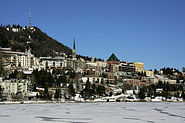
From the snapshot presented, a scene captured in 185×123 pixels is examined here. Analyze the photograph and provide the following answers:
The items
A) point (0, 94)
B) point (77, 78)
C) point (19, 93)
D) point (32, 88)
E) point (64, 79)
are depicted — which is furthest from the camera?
point (77, 78)

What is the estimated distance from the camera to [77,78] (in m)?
196

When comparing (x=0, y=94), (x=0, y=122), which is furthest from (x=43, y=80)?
(x=0, y=122)

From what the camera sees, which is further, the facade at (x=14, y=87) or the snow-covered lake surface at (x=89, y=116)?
the facade at (x=14, y=87)

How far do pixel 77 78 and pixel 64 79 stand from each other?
74.2ft

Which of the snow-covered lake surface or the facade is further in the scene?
the facade

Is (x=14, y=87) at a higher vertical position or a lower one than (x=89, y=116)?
higher

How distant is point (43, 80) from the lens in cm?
15962

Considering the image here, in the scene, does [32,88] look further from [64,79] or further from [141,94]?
[141,94]

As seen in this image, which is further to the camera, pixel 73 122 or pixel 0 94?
pixel 0 94

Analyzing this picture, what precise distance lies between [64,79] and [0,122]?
5124 inches

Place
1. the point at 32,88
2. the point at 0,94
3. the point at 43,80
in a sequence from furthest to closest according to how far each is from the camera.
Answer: the point at 43,80
the point at 32,88
the point at 0,94

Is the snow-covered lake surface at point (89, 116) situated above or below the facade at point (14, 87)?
below

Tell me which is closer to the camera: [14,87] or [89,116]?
[89,116]

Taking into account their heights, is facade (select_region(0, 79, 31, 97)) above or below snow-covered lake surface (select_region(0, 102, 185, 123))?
above
